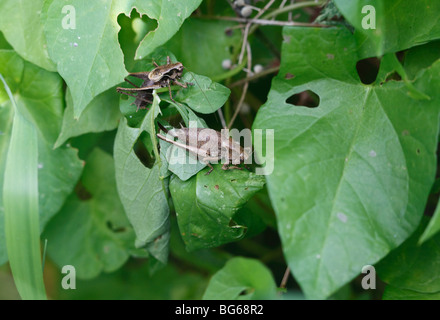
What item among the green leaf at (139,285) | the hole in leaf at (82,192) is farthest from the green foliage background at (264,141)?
the green leaf at (139,285)

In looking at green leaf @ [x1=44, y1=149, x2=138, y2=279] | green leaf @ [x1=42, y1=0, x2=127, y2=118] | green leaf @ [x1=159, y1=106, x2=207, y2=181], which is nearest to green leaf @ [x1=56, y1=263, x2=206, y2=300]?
green leaf @ [x1=44, y1=149, x2=138, y2=279]

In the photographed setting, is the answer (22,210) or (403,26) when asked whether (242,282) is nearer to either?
(22,210)

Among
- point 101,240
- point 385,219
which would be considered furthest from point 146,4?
point 101,240

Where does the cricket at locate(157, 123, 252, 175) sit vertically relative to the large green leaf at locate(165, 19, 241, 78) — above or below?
below

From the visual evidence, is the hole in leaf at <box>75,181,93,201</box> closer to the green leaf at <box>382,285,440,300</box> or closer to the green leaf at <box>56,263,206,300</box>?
the green leaf at <box>56,263,206,300</box>

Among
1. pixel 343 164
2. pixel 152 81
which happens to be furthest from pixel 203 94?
pixel 343 164

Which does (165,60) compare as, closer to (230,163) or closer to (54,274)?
(230,163)
